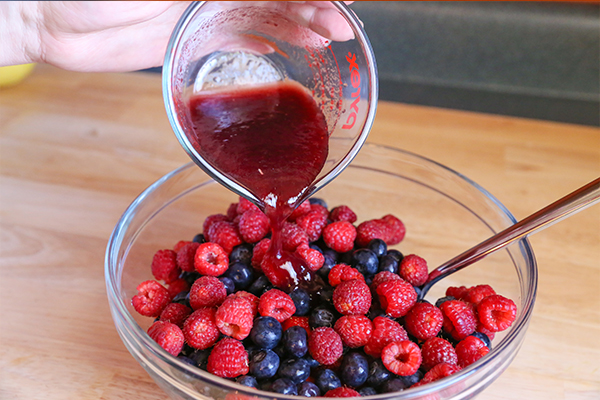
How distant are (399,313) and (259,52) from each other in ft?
2.03

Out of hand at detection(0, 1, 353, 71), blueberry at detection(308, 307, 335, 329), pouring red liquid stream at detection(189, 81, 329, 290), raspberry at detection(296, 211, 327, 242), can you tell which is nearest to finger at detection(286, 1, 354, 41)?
hand at detection(0, 1, 353, 71)

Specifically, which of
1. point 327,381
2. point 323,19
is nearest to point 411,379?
point 327,381

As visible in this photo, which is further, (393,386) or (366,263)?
(366,263)

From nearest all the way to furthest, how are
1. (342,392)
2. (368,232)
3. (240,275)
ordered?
(342,392), (240,275), (368,232)

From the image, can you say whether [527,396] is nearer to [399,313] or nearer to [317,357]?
[399,313]

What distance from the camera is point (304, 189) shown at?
3.22ft

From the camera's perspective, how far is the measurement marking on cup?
0.99m

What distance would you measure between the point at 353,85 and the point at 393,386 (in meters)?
0.55

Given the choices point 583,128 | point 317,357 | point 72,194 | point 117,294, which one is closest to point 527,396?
point 317,357

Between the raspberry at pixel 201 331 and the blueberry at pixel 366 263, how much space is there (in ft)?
1.06

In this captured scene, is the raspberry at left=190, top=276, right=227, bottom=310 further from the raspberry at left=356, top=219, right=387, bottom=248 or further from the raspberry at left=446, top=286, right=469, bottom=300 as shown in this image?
the raspberry at left=446, top=286, right=469, bottom=300

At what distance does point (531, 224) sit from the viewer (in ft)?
2.99

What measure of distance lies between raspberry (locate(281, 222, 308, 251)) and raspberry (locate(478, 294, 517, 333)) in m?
0.38

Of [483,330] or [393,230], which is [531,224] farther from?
[393,230]
